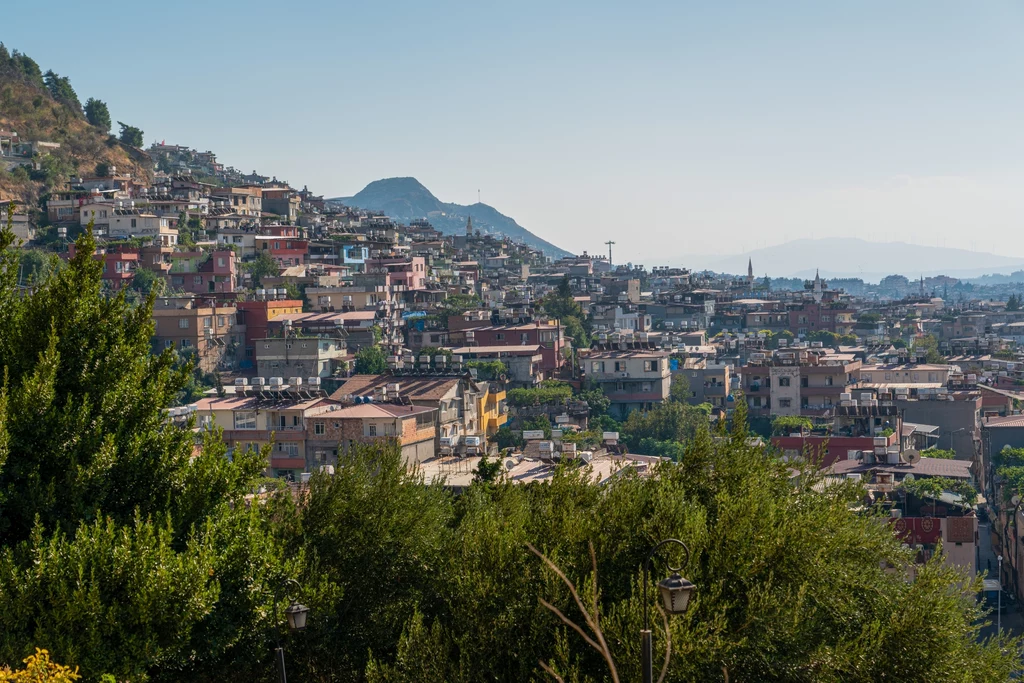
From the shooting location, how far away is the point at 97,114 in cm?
10919

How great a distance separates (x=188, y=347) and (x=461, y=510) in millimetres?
42993

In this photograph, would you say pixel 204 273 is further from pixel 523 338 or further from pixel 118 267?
pixel 523 338

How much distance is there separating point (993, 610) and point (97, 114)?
94.8 m

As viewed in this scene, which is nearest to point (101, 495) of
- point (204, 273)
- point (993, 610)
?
point (993, 610)

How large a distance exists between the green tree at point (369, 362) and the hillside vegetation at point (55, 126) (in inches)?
1312

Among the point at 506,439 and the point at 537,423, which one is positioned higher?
the point at 537,423

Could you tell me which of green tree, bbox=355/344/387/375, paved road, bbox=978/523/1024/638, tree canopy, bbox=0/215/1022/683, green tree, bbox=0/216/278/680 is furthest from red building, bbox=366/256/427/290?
green tree, bbox=0/216/278/680

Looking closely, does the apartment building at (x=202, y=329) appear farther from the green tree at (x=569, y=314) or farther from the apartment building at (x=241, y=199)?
the apartment building at (x=241, y=199)

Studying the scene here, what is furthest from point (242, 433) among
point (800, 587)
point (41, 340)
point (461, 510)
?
point (800, 587)

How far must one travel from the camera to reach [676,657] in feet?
41.2

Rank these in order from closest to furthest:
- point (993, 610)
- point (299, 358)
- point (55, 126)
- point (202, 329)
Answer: point (993, 610) < point (299, 358) < point (202, 329) < point (55, 126)

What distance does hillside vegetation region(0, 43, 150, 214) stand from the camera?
8919 cm

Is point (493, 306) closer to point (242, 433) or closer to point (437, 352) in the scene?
Answer: point (437, 352)

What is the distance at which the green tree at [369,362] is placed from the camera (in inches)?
2341
